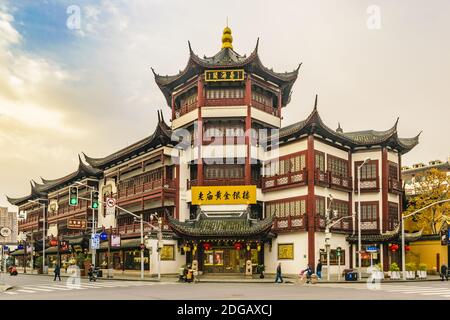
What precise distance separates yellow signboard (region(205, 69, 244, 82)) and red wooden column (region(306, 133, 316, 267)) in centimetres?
872

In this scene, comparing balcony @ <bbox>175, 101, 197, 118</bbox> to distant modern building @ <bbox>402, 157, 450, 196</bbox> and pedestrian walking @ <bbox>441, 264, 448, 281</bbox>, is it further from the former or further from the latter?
distant modern building @ <bbox>402, 157, 450, 196</bbox>

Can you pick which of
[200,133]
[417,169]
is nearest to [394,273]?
[200,133]

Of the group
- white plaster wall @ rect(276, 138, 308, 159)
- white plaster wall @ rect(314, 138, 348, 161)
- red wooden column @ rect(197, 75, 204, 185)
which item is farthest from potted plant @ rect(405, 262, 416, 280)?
red wooden column @ rect(197, 75, 204, 185)

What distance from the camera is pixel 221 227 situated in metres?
44.4

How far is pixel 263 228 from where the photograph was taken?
1668 inches

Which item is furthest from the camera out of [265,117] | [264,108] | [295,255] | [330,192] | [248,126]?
[264,108]

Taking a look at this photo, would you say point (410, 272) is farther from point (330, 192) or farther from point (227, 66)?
point (227, 66)

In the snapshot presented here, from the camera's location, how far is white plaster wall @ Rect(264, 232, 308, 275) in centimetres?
4297

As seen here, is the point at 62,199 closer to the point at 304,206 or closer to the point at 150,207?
the point at 150,207

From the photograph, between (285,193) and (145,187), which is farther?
(145,187)

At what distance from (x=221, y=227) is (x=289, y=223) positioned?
5839 millimetres

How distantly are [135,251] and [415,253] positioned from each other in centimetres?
2723
